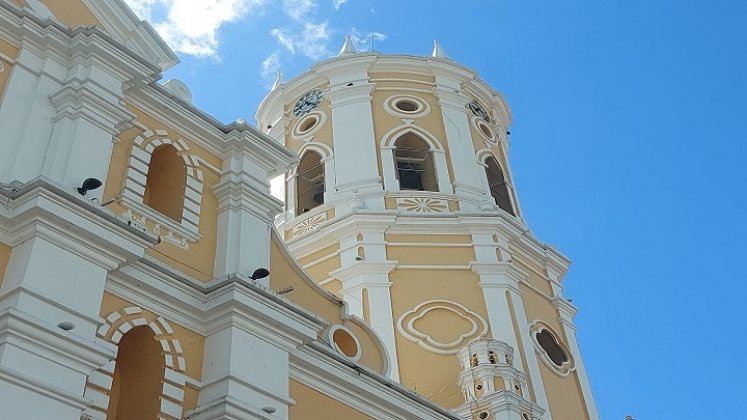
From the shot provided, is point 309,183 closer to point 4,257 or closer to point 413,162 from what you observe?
point 413,162

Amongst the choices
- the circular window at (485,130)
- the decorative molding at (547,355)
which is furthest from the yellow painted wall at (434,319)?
the circular window at (485,130)

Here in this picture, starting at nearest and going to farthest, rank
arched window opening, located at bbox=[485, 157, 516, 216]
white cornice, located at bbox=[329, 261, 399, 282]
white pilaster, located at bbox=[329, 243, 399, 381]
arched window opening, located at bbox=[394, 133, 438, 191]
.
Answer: white pilaster, located at bbox=[329, 243, 399, 381]
white cornice, located at bbox=[329, 261, 399, 282]
arched window opening, located at bbox=[394, 133, 438, 191]
arched window opening, located at bbox=[485, 157, 516, 216]

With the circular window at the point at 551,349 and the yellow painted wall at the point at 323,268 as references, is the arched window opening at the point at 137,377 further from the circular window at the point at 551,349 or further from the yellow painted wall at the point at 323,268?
the circular window at the point at 551,349

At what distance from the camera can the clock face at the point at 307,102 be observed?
65.5 ft

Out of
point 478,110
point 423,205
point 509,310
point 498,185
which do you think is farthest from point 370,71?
point 509,310

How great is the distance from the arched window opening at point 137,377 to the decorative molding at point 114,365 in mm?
68

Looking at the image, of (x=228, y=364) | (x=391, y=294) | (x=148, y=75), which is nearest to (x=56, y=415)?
(x=228, y=364)

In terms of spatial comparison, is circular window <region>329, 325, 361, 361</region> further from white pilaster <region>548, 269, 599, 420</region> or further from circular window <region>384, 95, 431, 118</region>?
circular window <region>384, 95, 431, 118</region>

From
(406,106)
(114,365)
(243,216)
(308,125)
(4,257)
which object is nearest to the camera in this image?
(4,257)

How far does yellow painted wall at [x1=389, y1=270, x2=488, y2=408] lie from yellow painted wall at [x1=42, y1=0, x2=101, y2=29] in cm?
693

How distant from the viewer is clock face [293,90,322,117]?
65.5ft

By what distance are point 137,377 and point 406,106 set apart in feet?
38.2

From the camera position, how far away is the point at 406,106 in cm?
1969

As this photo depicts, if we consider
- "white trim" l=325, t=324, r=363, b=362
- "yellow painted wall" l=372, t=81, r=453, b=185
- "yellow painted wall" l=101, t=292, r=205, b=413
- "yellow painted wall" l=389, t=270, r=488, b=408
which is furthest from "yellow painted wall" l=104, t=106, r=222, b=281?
"yellow painted wall" l=372, t=81, r=453, b=185
